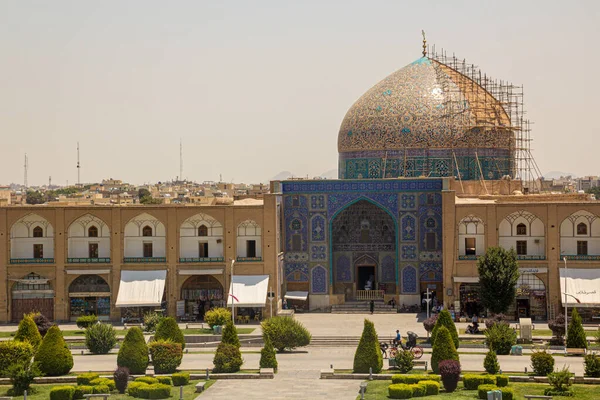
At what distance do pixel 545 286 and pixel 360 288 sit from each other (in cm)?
838

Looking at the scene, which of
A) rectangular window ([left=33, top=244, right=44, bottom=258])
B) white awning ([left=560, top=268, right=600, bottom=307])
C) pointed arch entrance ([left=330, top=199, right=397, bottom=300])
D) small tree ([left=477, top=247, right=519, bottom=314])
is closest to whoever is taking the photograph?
small tree ([left=477, top=247, right=519, bottom=314])

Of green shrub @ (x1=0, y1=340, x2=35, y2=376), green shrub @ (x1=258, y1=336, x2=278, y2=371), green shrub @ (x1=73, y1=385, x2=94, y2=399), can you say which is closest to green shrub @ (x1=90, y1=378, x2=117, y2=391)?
green shrub @ (x1=73, y1=385, x2=94, y2=399)

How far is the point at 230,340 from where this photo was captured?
128 ft

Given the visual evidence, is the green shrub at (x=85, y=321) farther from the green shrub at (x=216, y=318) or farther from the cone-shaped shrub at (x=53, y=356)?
the cone-shaped shrub at (x=53, y=356)

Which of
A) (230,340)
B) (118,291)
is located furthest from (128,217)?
(230,340)

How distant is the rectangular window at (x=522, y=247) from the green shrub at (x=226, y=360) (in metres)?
16.4

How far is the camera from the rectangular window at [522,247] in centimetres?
5100

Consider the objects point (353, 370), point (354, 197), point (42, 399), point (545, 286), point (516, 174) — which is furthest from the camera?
point (516, 174)

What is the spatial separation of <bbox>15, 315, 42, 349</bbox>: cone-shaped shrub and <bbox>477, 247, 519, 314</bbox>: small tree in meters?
16.8

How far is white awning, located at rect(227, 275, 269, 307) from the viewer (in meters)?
50.2

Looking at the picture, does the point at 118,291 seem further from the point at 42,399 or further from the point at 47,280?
the point at 42,399

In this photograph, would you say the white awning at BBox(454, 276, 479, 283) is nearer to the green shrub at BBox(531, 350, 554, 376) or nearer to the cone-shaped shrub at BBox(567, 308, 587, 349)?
the cone-shaped shrub at BBox(567, 308, 587, 349)

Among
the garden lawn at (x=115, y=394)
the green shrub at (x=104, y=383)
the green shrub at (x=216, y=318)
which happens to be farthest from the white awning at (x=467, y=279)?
the green shrub at (x=104, y=383)

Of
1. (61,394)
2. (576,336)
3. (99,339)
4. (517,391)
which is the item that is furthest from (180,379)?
(576,336)
